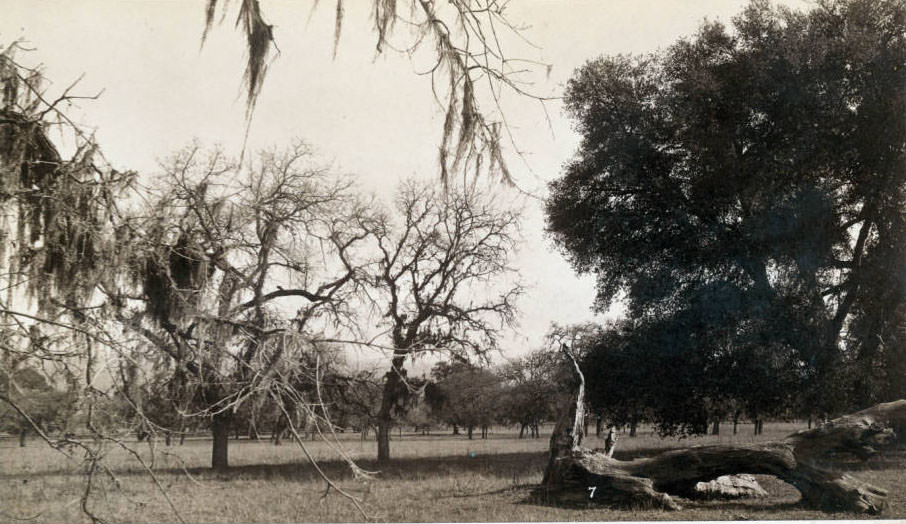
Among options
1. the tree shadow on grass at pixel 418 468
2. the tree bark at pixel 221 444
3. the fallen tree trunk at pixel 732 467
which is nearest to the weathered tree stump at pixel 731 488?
the fallen tree trunk at pixel 732 467

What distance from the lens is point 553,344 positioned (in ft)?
14.5

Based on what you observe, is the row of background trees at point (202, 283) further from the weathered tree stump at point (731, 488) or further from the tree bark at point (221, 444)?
the weathered tree stump at point (731, 488)

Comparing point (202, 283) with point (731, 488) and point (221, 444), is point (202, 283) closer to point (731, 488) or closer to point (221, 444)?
point (221, 444)

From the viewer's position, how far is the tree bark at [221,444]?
13.5 ft

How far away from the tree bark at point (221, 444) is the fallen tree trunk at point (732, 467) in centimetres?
219

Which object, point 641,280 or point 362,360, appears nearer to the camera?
point 362,360

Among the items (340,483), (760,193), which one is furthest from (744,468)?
(340,483)

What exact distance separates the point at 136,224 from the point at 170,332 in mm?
540

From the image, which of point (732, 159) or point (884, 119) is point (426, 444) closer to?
point (732, 159)

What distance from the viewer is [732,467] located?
4531 millimetres

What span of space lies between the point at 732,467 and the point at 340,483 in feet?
9.25

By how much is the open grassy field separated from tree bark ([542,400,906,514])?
0.09m

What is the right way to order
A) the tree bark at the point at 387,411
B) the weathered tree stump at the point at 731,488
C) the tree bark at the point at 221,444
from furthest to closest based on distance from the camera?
the weathered tree stump at the point at 731,488, the tree bark at the point at 387,411, the tree bark at the point at 221,444

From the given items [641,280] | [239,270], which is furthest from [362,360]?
[641,280]
